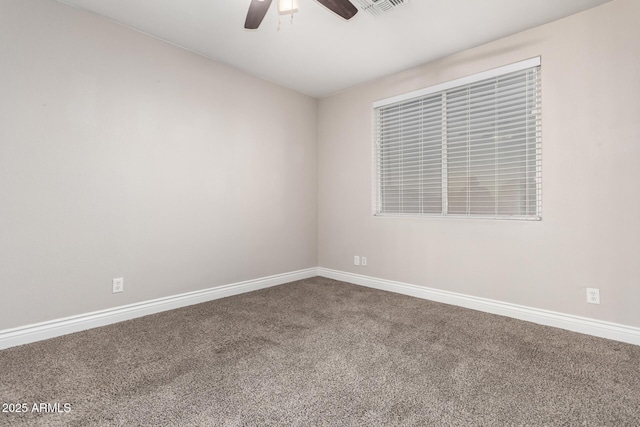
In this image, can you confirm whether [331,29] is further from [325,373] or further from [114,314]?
[114,314]

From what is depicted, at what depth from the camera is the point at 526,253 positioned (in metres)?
2.68

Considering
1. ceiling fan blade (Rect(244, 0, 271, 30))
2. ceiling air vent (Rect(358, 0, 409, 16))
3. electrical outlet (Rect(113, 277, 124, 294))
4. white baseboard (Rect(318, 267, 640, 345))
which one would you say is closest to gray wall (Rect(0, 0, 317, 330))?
electrical outlet (Rect(113, 277, 124, 294))

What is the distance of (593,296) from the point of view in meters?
2.38

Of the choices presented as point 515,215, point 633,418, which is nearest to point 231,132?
point 515,215

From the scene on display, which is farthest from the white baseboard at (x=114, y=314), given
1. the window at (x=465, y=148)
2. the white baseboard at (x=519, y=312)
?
the window at (x=465, y=148)

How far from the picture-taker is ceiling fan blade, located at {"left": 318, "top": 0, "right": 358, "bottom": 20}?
1857 millimetres

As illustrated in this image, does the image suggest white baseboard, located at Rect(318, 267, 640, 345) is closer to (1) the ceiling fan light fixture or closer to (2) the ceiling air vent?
(2) the ceiling air vent

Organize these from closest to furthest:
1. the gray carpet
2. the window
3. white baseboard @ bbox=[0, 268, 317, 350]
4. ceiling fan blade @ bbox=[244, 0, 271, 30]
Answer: the gray carpet, ceiling fan blade @ bbox=[244, 0, 271, 30], white baseboard @ bbox=[0, 268, 317, 350], the window

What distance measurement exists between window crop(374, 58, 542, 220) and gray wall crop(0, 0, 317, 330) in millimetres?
1513

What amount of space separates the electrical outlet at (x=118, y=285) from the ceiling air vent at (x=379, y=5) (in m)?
3.00

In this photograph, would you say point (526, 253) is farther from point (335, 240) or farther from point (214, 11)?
point (214, 11)

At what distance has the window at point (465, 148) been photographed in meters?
2.72

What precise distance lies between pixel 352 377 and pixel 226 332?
1141mm

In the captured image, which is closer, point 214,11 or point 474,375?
point 474,375
